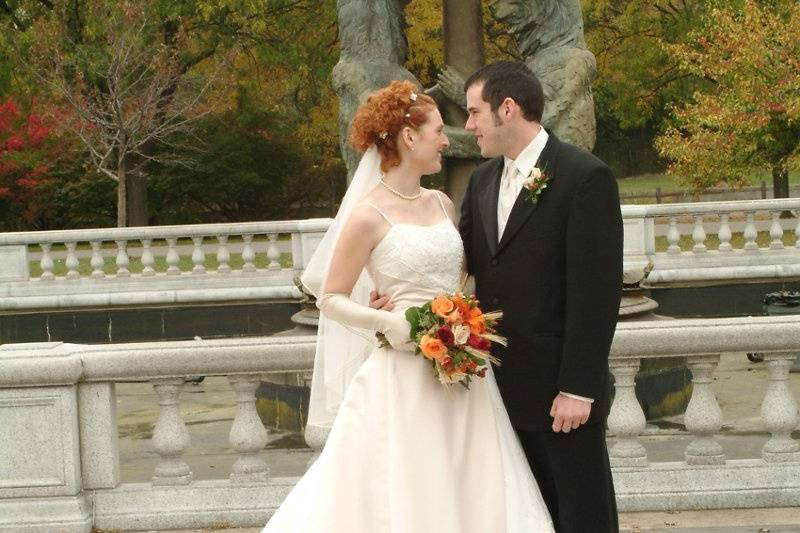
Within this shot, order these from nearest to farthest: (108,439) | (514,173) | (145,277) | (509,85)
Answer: (509,85) → (514,173) → (108,439) → (145,277)

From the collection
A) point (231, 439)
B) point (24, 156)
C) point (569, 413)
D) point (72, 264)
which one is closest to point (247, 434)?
point (231, 439)

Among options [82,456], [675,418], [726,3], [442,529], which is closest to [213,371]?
[82,456]

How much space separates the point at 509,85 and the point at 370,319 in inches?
37.9

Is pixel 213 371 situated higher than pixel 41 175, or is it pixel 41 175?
pixel 41 175

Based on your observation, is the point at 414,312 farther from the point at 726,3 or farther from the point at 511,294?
the point at 726,3

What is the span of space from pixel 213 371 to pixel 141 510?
0.80 m

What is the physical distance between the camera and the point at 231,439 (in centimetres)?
596

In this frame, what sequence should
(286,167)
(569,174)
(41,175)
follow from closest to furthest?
(569,174) → (41,175) → (286,167)

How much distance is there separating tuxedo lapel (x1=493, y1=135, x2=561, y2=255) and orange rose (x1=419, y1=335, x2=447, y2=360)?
1.33 feet

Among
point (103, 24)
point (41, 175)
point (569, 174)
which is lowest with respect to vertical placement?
point (569, 174)

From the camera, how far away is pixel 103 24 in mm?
25375

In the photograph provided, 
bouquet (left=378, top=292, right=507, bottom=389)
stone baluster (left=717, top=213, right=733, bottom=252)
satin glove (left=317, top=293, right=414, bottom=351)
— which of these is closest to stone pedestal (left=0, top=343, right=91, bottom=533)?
satin glove (left=317, top=293, right=414, bottom=351)

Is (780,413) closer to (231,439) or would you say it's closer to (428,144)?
(428,144)

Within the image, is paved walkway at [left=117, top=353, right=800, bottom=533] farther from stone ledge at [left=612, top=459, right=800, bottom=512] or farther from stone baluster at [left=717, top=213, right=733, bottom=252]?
stone baluster at [left=717, top=213, right=733, bottom=252]
